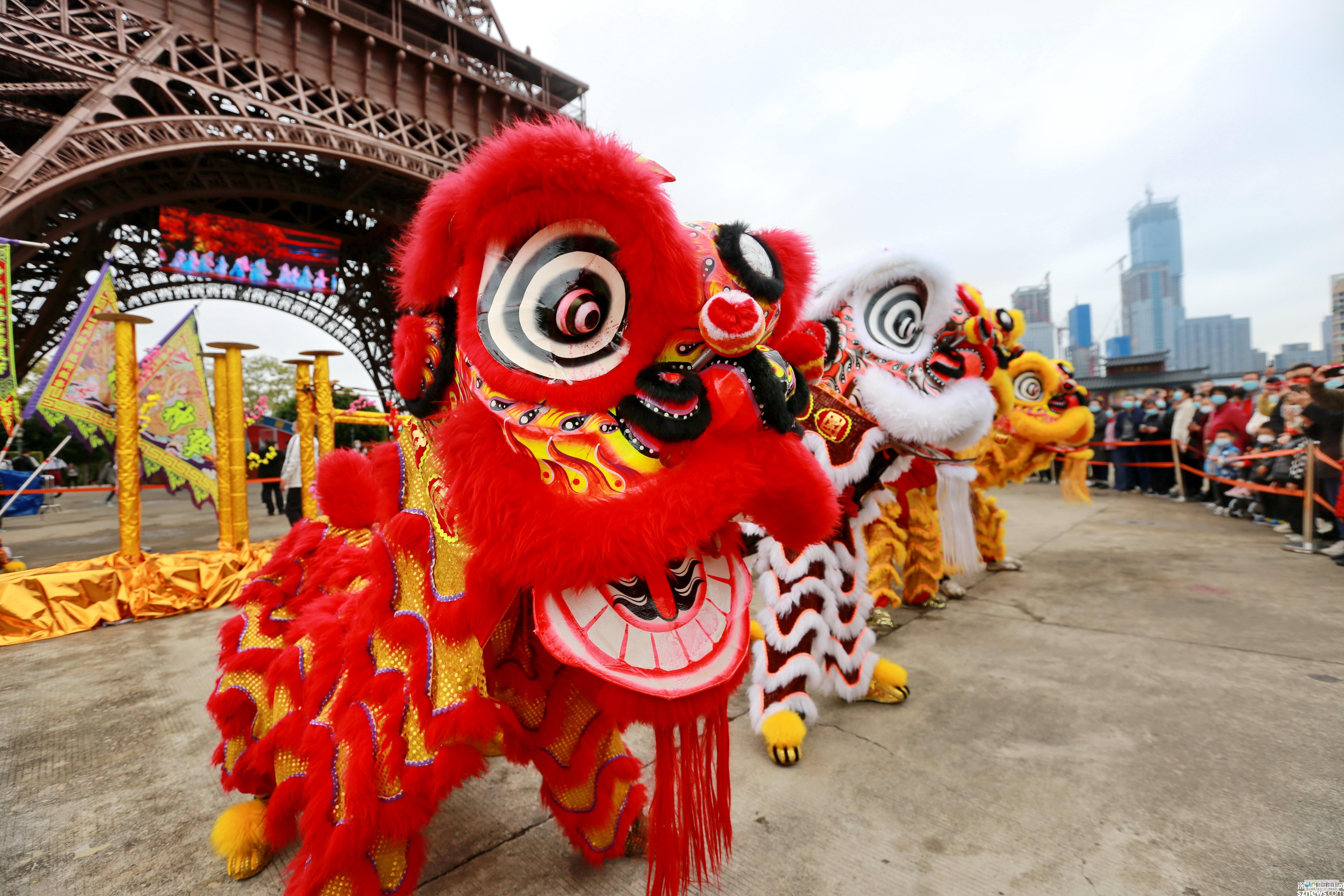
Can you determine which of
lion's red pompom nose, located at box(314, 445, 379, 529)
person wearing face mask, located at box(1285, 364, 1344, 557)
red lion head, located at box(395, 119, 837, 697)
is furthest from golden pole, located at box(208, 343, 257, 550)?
person wearing face mask, located at box(1285, 364, 1344, 557)

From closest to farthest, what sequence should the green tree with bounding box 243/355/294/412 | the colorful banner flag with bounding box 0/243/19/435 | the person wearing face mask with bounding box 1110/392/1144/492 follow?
the colorful banner flag with bounding box 0/243/19/435 < the person wearing face mask with bounding box 1110/392/1144/492 < the green tree with bounding box 243/355/294/412

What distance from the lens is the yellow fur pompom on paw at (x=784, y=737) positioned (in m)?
1.97

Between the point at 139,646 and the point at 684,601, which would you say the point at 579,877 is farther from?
the point at 139,646

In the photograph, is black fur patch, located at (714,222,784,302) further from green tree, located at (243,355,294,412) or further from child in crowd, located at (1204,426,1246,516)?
A: green tree, located at (243,355,294,412)

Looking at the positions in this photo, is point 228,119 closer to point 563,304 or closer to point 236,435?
point 236,435

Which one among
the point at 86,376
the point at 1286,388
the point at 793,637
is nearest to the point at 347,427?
the point at 86,376

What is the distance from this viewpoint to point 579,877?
58.3 inches

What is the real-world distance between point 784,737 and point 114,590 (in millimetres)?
4491

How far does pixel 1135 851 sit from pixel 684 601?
1540mm

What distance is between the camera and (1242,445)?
677 centimetres

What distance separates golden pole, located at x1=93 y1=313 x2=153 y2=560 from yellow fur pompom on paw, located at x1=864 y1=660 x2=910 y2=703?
466cm

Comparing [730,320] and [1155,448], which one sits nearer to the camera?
[730,320]

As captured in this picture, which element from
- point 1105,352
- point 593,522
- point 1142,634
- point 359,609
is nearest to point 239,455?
point 359,609

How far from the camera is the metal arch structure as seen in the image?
8.30 m
